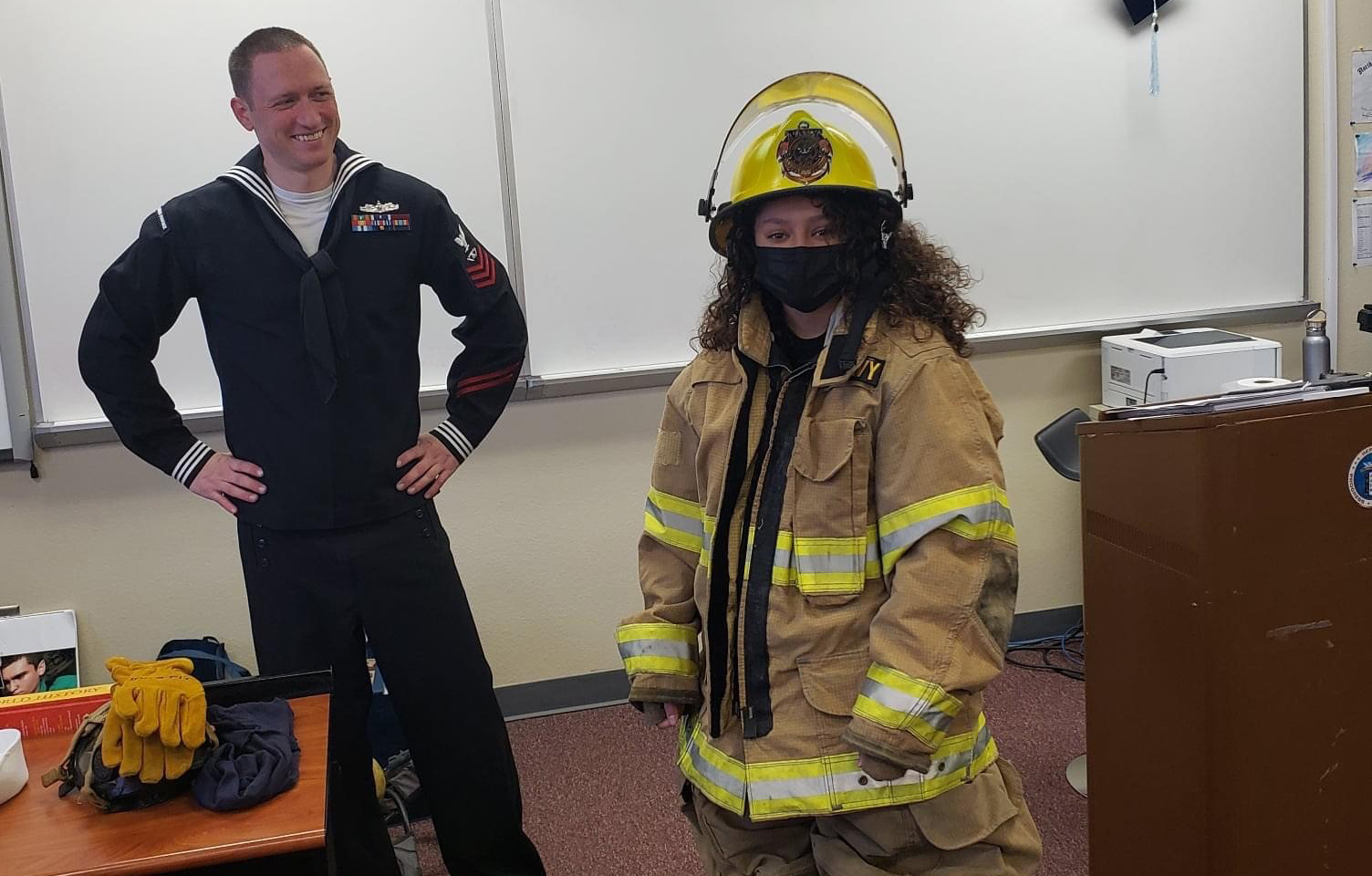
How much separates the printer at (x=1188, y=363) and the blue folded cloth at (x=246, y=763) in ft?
8.06

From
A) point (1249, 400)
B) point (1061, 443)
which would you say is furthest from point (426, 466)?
point (1061, 443)

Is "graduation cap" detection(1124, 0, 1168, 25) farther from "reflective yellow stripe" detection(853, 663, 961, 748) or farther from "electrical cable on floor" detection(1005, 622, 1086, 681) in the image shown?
"reflective yellow stripe" detection(853, 663, 961, 748)

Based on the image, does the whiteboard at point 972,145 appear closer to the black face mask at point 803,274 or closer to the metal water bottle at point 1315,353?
the metal water bottle at point 1315,353

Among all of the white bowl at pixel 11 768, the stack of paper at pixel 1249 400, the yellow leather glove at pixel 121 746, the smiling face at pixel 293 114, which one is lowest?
the white bowl at pixel 11 768

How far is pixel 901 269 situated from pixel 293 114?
129 centimetres

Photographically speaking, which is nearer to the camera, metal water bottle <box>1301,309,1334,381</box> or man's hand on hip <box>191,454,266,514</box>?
man's hand on hip <box>191,454,266,514</box>

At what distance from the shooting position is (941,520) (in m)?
1.40

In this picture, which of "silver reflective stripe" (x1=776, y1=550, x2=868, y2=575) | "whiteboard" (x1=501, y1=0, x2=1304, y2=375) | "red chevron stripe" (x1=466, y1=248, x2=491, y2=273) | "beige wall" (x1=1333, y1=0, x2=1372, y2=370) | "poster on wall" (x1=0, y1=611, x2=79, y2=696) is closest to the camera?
"silver reflective stripe" (x1=776, y1=550, x2=868, y2=575)

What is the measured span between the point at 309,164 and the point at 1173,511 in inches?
65.6

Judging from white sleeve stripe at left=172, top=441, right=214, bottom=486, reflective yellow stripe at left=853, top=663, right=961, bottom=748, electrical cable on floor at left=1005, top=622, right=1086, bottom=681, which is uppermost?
white sleeve stripe at left=172, top=441, right=214, bottom=486

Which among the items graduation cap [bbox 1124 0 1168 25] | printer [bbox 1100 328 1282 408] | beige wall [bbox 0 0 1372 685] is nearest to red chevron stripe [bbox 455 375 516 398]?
beige wall [bbox 0 0 1372 685]

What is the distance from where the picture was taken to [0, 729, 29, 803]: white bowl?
63.2 inches

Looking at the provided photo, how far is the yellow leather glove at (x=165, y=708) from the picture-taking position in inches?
59.8

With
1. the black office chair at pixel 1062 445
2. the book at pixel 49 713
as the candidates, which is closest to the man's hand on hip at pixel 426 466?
the book at pixel 49 713
